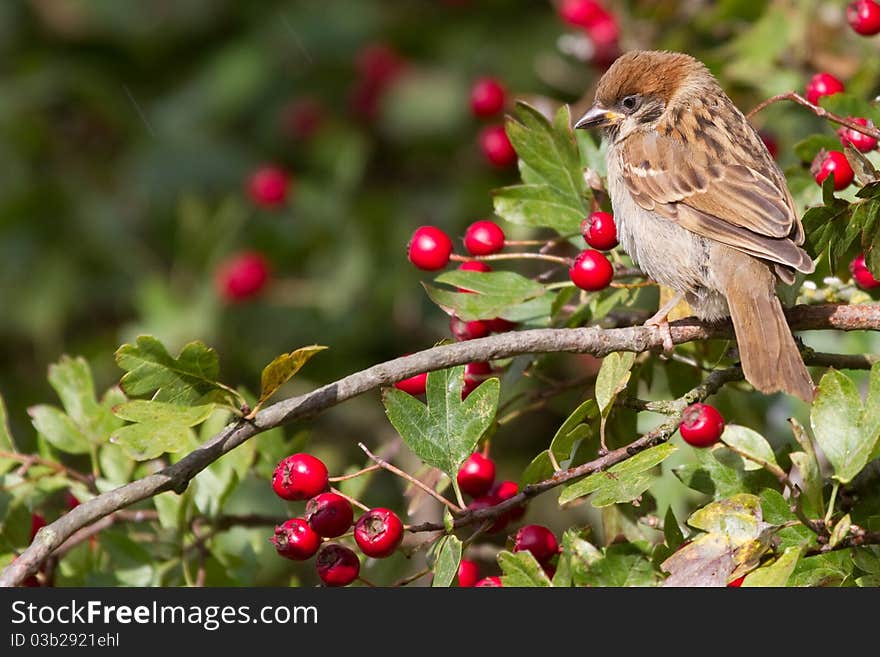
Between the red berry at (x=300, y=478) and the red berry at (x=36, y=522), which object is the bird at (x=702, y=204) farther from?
the red berry at (x=36, y=522)

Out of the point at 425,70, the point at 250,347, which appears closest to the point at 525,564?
the point at 250,347

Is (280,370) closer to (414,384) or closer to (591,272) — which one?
(414,384)

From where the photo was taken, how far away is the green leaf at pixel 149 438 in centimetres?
234

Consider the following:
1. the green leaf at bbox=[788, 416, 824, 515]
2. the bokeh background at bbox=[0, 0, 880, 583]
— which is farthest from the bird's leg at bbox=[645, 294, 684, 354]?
the bokeh background at bbox=[0, 0, 880, 583]

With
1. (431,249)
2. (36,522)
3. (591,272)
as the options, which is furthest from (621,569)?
(36,522)

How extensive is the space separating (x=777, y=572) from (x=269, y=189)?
139 inches

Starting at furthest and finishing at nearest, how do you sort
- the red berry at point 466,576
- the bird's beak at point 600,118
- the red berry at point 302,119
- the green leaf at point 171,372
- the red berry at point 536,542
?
the red berry at point 302,119, the bird's beak at point 600,118, the red berry at point 466,576, the red berry at point 536,542, the green leaf at point 171,372

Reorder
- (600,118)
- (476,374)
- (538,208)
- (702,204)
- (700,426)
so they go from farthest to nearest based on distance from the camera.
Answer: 1. (600,118)
2. (702,204)
3. (538,208)
4. (476,374)
5. (700,426)

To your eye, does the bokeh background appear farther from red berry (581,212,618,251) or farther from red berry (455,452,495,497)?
red berry (455,452,495,497)

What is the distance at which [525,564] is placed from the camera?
2.28 metres

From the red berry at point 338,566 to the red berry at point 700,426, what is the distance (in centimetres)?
75

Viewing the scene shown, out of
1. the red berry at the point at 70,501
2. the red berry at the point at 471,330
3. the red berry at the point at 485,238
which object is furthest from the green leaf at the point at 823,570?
the red berry at the point at 70,501

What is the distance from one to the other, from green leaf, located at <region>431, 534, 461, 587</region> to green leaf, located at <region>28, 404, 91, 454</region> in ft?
4.05

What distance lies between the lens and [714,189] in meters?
3.41
